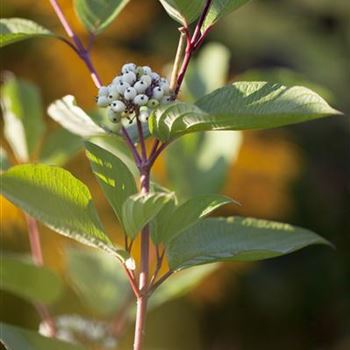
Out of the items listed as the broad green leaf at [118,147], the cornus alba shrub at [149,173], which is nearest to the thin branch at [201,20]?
the cornus alba shrub at [149,173]

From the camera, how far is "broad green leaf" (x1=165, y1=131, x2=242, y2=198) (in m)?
0.98

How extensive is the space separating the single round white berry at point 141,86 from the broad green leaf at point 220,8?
73 mm

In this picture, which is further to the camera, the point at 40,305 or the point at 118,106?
the point at 40,305

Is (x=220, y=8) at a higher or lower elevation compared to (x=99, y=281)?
higher

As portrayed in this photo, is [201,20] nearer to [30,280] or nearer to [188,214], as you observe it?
[188,214]

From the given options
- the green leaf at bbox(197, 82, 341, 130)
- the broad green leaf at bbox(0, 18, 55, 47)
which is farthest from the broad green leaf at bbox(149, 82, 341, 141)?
the broad green leaf at bbox(0, 18, 55, 47)

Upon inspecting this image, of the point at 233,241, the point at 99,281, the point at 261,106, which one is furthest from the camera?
the point at 99,281

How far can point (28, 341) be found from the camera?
666mm

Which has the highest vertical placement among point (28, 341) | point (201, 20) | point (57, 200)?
point (201, 20)

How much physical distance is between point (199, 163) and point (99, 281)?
17 cm

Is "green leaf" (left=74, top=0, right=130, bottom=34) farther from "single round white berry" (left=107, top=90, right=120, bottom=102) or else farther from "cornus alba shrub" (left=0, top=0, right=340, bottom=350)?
"single round white berry" (left=107, top=90, right=120, bottom=102)

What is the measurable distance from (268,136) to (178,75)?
5.22ft

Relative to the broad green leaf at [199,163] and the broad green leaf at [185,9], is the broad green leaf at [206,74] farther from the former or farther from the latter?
the broad green leaf at [185,9]

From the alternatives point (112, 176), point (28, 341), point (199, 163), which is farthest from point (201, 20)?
point (199, 163)
